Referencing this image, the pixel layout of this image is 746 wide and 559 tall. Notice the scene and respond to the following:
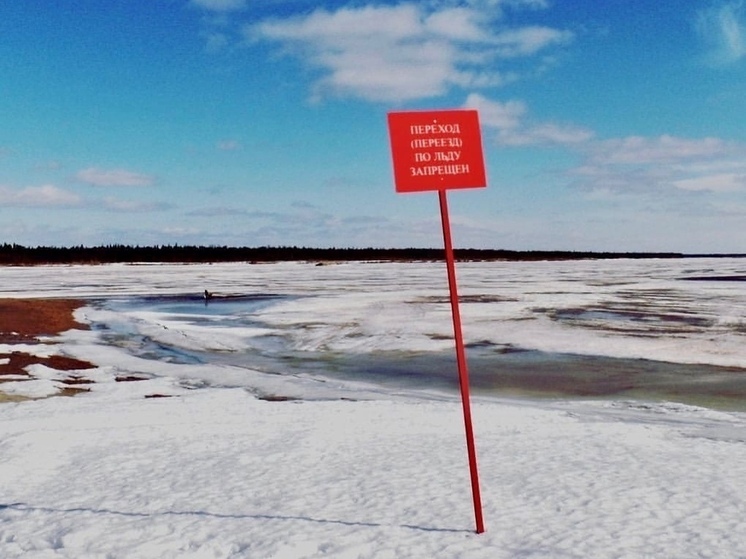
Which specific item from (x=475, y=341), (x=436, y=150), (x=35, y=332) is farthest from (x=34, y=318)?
(x=436, y=150)

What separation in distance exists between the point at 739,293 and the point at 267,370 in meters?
22.1

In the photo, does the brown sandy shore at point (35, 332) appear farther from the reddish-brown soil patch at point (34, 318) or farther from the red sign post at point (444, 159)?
the red sign post at point (444, 159)

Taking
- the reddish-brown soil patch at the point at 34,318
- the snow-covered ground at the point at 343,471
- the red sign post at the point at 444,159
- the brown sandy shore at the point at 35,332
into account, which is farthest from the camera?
the reddish-brown soil patch at the point at 34,318

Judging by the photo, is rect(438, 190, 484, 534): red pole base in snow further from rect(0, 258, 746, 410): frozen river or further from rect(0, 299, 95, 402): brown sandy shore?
rect(0, 299, 95, 402): brown sandy shore

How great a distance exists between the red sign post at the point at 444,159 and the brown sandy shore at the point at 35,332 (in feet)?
24.9

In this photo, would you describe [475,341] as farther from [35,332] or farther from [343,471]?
[35,332]

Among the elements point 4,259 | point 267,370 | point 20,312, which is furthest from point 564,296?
point 4,259

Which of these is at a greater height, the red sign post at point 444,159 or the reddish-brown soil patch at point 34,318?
the red sign post at point 444,159

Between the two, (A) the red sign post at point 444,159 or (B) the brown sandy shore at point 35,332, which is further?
(B) the brown sandy shore at point 35,332

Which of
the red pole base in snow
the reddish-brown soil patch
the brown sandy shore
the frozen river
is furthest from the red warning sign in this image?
the reddish-brown soil patch

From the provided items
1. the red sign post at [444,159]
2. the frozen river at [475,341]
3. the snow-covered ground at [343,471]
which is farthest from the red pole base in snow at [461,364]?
the frozen river at [475,341]

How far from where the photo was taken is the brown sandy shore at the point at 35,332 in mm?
11320

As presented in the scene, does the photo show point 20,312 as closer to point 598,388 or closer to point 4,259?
point 598,388

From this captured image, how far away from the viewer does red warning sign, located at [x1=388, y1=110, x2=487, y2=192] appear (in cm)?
424
